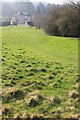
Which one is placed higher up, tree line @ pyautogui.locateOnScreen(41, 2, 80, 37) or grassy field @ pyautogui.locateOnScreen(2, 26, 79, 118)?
tree line @ pyautogui.locateOnScreen(41, 2, 80, 37)

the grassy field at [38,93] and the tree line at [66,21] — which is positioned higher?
the tree line at [66,21]

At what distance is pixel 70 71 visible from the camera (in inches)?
471

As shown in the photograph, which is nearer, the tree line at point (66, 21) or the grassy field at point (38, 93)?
the grassy field at point (38, 93)

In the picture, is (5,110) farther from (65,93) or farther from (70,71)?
(70,71)

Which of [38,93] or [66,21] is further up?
[66,21]

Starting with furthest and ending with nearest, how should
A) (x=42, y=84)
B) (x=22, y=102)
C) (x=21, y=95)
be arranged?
(x=42, y=84)
(x=21, y=95)
(x=22, y=102)

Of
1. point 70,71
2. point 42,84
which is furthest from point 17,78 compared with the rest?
point 70,71

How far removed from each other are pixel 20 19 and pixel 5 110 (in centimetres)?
9963

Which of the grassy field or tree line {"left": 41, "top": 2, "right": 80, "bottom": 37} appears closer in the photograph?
the grassy field

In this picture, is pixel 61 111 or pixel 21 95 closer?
pixel 61 111

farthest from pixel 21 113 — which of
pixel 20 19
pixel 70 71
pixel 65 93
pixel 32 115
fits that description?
pixel 20 19

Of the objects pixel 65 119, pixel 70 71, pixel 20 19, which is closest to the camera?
pixel 65 119

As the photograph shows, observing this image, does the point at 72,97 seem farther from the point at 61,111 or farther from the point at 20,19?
the point at 20,19

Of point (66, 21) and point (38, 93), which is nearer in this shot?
point (38, 93)
